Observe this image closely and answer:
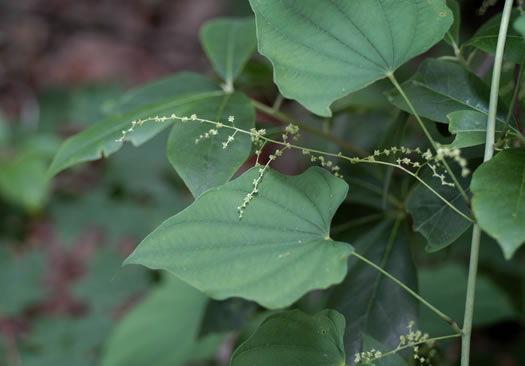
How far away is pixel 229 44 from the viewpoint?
969 millimetres

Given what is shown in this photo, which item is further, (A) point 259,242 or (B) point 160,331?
(B) point 160,331

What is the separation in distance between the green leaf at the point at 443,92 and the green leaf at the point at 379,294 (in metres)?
0.25

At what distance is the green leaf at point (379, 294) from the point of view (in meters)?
0.72

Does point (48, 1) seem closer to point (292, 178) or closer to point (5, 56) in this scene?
point (5, 56)

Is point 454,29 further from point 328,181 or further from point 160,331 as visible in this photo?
point 160,331

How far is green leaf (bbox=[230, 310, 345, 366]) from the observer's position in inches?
22.8

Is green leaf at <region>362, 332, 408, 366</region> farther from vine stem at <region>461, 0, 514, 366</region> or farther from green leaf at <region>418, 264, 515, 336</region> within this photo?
green leaf at <region>418, 264, 515, 336</region>

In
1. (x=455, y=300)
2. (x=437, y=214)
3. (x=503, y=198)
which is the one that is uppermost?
(x=503, y=198)

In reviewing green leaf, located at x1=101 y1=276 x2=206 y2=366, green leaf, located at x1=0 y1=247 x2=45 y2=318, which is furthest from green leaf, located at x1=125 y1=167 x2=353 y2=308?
green leaf, located at x1=0 y1=247 x2=45 y2=318

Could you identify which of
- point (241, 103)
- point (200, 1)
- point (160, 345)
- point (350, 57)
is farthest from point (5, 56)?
point (350, 57)

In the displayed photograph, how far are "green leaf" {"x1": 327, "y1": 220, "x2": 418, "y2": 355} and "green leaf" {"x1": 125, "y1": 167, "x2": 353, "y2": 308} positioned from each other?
235 millimetres

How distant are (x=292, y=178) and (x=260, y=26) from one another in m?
0.18

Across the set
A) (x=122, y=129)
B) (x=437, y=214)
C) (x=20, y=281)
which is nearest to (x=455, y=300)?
(x=437, y=214)

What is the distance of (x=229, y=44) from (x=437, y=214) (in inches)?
20.9
